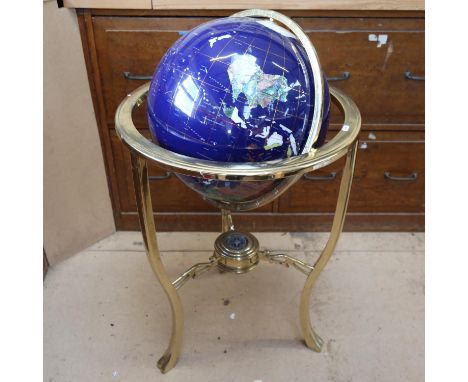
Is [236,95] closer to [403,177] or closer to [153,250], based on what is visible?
[153,250]

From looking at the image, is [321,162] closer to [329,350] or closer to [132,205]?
[329,350]

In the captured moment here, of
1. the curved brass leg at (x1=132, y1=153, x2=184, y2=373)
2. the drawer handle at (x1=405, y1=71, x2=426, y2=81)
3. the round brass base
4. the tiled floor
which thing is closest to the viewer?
the curved brass leg at (x1=132, y1=153, x2=184, y2=373)

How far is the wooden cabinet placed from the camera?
1.67m

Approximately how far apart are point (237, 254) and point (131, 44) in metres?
0.96

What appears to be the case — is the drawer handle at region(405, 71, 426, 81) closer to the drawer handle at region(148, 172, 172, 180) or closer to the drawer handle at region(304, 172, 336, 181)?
the drawer handle at region(304, 172, 336, 181)

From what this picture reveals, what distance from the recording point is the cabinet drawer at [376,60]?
1.69m

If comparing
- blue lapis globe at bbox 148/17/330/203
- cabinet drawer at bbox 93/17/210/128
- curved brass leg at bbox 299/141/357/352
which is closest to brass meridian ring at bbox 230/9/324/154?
blue lapis globe at bbox 148/17/330/203

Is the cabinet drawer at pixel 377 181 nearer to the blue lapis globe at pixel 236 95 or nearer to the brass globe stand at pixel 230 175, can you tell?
the brass globe stand at pixel 230 175

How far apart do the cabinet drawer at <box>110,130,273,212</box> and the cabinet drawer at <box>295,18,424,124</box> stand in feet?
2.34

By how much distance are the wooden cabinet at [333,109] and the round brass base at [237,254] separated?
660mm

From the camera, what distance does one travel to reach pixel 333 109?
183cm

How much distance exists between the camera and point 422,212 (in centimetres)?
219

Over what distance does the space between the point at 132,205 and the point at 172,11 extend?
37.6 inches

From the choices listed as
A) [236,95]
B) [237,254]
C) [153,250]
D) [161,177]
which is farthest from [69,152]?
[236,95]
